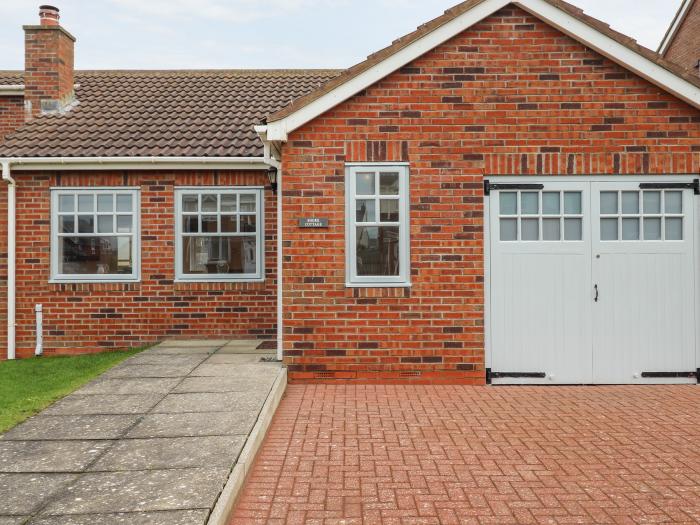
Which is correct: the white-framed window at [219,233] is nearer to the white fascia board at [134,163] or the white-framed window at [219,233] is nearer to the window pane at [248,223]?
the window pane at [248,223]

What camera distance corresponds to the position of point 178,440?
189 inches

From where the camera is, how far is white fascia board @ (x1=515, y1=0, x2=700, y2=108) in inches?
282

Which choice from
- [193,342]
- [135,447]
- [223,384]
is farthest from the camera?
[193,342]

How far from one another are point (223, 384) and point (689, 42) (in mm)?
14937

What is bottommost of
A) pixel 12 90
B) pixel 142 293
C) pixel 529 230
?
pixel 142 293

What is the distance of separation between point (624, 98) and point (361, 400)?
5.03 m

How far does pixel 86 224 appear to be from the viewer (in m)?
9.95

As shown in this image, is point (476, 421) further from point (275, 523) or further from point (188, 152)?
point (188, 152)

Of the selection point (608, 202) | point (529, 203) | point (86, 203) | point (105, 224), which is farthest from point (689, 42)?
point (86, 203)

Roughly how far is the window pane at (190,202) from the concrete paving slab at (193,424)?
16.8 ft

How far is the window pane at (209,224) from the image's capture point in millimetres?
9977

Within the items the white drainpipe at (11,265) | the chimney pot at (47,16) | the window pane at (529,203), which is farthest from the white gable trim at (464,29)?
the chimney pot at (47,16)

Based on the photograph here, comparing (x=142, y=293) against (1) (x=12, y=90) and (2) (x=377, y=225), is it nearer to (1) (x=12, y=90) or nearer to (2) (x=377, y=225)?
(2) (x=377, y=225)

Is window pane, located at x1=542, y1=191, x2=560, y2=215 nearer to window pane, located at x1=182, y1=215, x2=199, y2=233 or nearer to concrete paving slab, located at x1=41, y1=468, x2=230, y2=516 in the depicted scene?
concrete paving slab, located at x1=41, y1=468, x2=230, y2=516
